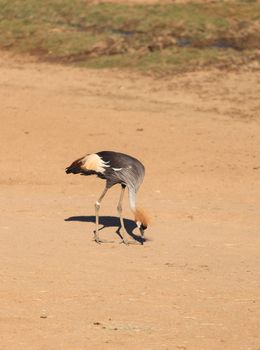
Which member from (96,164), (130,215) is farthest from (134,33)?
(96,164)

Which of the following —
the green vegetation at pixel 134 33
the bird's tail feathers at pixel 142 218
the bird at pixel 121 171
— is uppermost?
the bird at pixel 121 171

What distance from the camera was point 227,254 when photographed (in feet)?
41.7

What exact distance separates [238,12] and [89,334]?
19.4m

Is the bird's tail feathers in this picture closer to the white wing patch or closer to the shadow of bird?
the white wing patch

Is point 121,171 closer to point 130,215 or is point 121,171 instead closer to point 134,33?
point 130,215

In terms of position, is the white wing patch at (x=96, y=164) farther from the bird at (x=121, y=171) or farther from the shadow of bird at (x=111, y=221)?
the shadow of bird at (x=111, y=221)

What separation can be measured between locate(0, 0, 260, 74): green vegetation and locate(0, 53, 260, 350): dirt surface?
0.95m

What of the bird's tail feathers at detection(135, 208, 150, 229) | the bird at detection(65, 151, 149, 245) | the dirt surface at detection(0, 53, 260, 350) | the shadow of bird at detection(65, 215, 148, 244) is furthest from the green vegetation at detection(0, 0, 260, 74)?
the bird's tail feathers at detection(135, 208, 150, 229)

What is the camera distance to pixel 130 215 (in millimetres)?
14930

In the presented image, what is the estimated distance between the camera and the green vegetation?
2491cm

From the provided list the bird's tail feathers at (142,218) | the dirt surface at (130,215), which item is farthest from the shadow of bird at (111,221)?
the bird's tail feathers at (142,218)

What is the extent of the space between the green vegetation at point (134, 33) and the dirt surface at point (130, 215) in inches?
37.4

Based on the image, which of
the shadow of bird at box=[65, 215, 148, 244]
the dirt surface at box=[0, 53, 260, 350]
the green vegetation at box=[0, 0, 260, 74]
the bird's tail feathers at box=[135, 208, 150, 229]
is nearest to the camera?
the dirt surface at box=[0, 53, 260, 350]

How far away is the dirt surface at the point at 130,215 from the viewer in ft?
31.2
